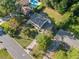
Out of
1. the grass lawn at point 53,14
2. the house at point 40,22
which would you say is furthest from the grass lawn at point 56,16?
the house at point 40,22

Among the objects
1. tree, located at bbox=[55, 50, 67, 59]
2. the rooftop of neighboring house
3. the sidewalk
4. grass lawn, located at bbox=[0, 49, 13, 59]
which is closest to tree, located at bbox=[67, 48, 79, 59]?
tree, located at bbox=[55, 50, 67, 59]

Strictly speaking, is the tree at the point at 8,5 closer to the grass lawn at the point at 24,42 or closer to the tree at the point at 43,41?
the grass lawn at the point at 24,42

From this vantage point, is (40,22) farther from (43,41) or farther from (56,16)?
(43,41)

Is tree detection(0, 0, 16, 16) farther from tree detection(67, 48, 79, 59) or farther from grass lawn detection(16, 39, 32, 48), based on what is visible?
tree detection(67, 48, 79, 59)

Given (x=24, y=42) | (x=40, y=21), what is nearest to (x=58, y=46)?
(x=24, y=42)

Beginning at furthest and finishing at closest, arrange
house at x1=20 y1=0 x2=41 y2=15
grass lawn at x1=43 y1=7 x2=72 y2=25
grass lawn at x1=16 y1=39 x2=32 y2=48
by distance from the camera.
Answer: house at x1=20 y1=0 x2=41 y2=15 < grass lawn at x1=43 y1=7 x2=72 y2=25 < grass lawn at x1=16 y1=39 x2=32 y2=48

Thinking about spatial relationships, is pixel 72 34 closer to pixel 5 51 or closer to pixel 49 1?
pixel 49 1

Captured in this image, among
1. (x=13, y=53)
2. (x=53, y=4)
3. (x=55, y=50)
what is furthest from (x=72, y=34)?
(x=13, y=53)
